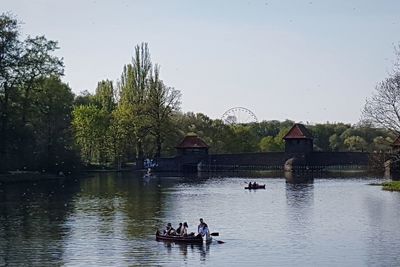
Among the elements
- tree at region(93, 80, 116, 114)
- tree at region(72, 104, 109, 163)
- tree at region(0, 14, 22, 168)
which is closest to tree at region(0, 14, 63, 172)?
tree at region(0, 14, 22, 168)

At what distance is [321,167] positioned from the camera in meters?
121

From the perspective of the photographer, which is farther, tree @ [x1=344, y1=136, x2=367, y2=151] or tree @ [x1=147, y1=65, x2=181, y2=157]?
tree @ [x1=344, y1=136, x2=367, y2=151]

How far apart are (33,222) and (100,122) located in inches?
2802

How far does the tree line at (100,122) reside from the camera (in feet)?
300

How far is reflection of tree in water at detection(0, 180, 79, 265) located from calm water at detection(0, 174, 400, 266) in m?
0.06

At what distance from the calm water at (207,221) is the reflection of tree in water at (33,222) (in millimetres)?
57

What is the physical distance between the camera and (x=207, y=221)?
169ft

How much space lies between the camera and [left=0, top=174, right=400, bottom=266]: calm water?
37594 millimetres

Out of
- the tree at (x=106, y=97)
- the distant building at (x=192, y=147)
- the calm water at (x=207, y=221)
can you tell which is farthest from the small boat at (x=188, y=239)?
the tree at (x=106, y=97)

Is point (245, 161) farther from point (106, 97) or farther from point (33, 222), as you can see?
point (33, 222)

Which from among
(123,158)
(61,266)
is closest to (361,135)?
(123,158)

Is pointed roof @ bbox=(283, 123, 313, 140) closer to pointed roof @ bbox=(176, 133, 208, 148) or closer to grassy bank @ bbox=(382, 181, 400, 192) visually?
pointed roof @ bbox=(176, 133, 208, 148)

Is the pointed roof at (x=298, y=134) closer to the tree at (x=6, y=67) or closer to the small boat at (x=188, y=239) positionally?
the tree at (x=6, y=67)

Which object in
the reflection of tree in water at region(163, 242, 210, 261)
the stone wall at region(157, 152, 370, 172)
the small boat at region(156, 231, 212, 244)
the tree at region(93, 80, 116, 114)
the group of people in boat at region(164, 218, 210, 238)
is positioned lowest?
the reflection of tree in water at region(163, 242, 210, 261)
